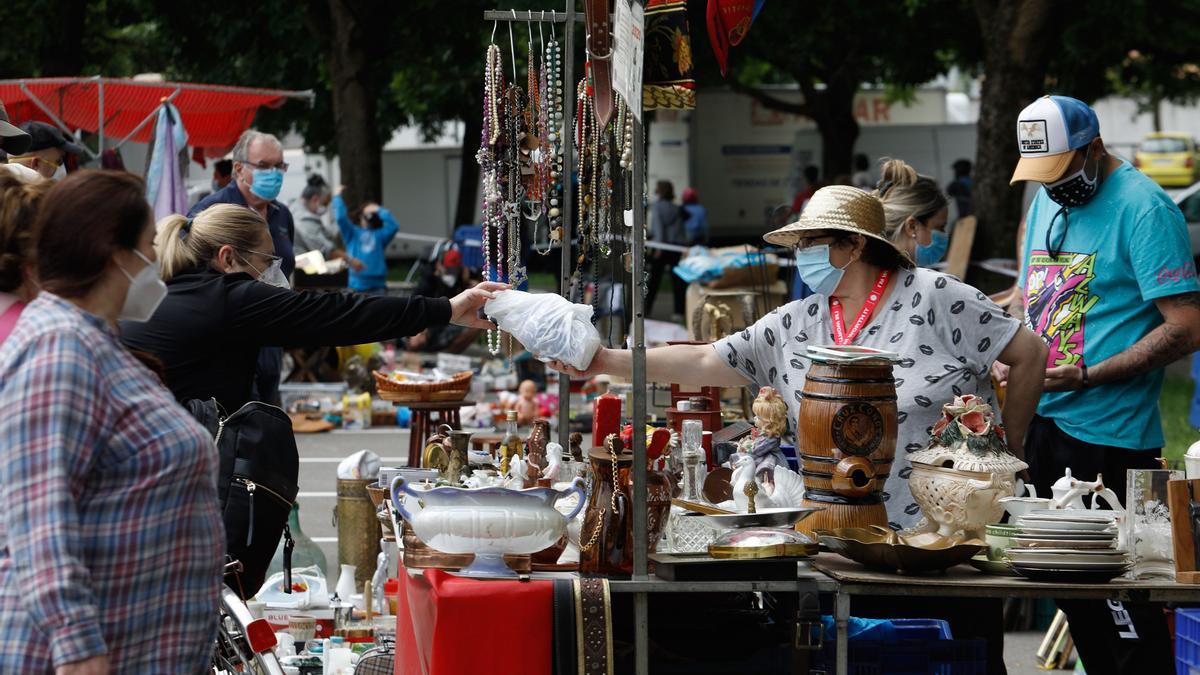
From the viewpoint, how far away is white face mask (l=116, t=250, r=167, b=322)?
251cm

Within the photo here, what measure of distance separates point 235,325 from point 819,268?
1580mm

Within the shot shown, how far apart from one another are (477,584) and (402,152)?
30.0 metres

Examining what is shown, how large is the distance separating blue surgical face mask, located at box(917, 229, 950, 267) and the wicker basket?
7.49ft

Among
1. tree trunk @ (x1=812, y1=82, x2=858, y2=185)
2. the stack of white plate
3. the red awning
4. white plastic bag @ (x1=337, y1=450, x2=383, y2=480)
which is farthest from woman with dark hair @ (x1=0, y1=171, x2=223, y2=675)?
tree trunk @ (x1=812, y1=82, x2=858, y2=185)

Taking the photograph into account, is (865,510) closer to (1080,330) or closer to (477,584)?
(477,584)

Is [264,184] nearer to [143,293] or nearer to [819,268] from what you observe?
[819,268]

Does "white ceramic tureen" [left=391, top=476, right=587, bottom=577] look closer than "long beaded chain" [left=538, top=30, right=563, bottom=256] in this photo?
Yes

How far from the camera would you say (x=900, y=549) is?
325 centimetres

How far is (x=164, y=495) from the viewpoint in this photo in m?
2.45

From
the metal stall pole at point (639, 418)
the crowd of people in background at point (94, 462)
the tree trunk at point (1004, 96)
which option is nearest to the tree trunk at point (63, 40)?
the tree trunk at point (1004, 96)

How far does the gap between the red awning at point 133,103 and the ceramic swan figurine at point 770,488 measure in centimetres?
862

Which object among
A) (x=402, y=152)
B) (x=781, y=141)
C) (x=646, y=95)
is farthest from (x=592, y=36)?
(x=402, y=152)

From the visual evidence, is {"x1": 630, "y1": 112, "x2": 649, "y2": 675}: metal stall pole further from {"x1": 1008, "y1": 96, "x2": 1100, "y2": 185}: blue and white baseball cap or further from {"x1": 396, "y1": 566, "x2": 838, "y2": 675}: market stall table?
{"x1": 1008, "y1": 96, "x2": 1100, "y2": 185}: blue and white baseball cap

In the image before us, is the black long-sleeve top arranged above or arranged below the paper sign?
below
